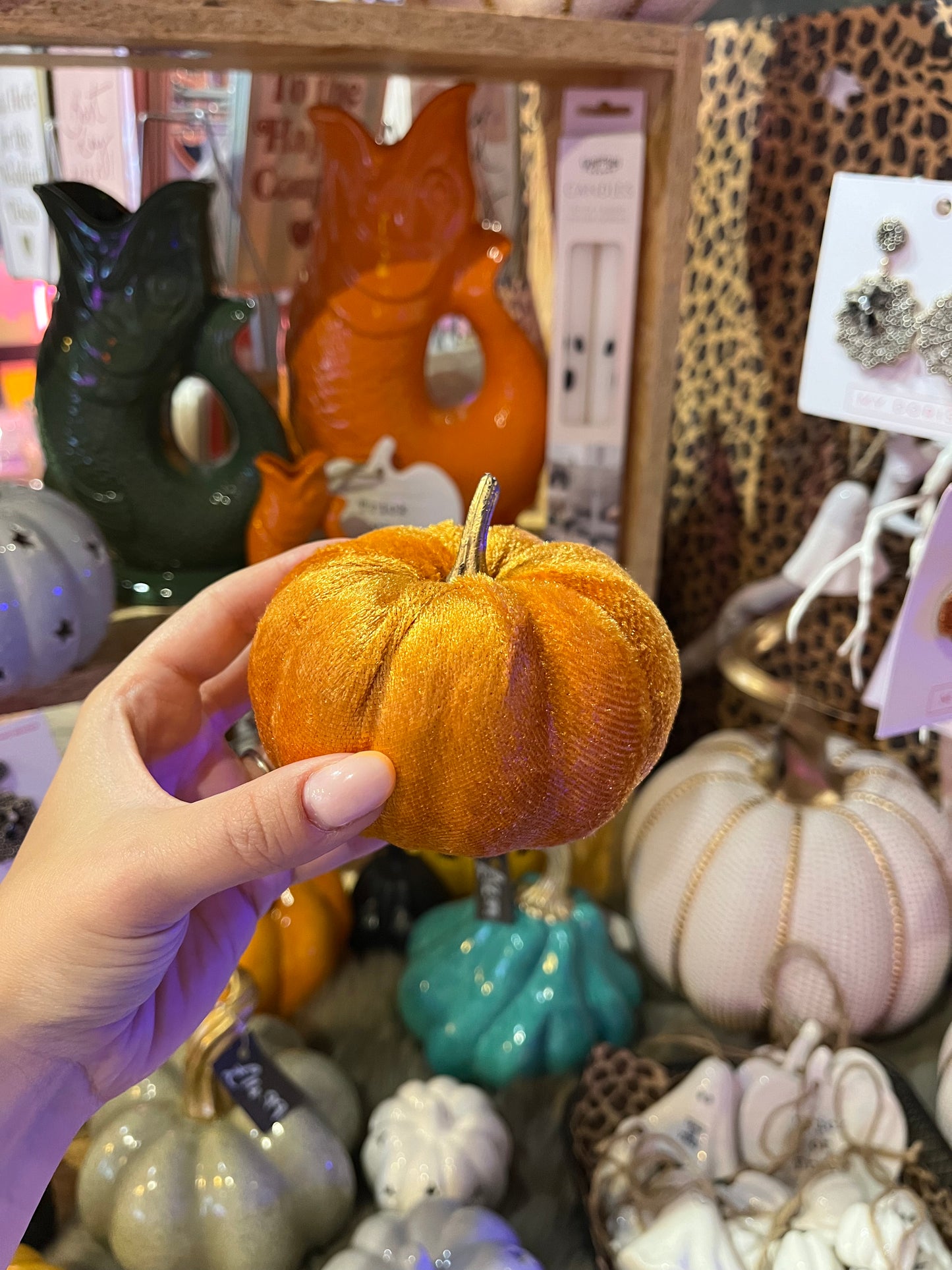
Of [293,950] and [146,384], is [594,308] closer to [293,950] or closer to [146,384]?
[146,384]

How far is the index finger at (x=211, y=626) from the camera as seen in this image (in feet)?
2.00

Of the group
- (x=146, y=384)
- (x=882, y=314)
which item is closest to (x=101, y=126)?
(x=146, y=384)

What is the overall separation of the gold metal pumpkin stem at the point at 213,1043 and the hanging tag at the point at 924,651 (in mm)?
519

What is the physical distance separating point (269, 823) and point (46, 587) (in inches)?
15.7

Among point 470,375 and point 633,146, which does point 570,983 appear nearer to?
point 470,375

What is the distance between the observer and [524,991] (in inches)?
35.8

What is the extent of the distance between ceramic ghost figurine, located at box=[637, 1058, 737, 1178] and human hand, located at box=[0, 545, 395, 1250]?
1.18 ft

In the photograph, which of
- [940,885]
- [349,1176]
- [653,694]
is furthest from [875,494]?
[349,1176]

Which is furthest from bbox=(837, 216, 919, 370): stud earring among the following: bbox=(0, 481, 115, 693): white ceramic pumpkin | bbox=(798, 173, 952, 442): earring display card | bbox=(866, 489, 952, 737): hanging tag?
bbox=(0, 481, 115, 693): white ceramic pumpkin

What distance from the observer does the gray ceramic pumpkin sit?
A: 712 millimetres

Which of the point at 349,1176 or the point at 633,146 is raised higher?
the point at 633,146

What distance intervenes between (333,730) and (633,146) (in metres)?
0.67

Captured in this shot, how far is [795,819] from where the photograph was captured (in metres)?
0.91

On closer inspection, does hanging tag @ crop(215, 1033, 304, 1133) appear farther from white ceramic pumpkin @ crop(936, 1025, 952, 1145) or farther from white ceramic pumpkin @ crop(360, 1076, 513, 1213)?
white ceramic pumpkin @ crop(936, 1025, 952, 1145)
